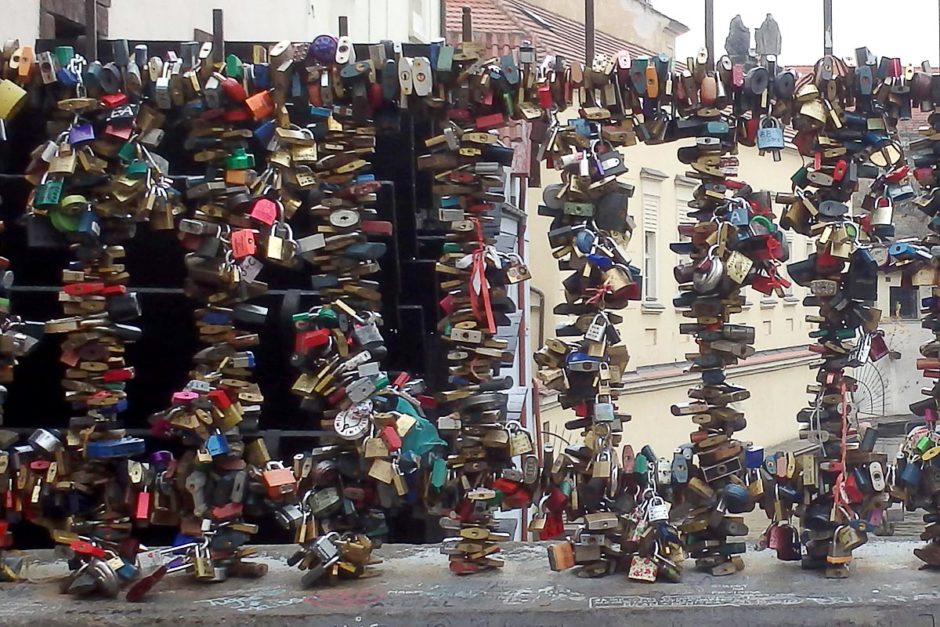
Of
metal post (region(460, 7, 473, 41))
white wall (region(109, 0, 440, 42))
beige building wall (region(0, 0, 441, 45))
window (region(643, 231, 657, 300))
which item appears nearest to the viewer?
metal post (region(460, 7, 473, 41))

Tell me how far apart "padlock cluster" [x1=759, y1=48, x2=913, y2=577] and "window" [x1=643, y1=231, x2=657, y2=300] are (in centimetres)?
1098

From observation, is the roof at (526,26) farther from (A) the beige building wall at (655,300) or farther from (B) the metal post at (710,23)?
(B) the metal post at (710,23)

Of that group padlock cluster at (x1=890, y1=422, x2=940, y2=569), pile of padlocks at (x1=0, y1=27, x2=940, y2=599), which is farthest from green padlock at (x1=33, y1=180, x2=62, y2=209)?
padlock cluster at (x1=890, y1=422, x2=940, y2=569)

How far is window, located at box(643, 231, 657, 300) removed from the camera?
14555mm

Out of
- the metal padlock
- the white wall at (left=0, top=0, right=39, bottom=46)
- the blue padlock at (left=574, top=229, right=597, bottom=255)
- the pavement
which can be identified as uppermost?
the white wall at (left=0, top=0, right=39, bottom=46)

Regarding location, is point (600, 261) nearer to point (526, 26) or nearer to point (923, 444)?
point (923, 444)

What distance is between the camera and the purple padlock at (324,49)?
3.44 meters

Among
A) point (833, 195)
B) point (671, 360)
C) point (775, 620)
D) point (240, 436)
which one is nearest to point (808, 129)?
point (833, 195)

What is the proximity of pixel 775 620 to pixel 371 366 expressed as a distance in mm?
1268

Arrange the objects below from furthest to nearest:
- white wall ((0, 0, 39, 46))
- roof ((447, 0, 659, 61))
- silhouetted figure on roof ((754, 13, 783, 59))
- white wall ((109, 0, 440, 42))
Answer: roof ((447, 0, 659, 61)), white wall ((109, 0, 440, 42)), white wall ((0, 0, 39, 46)), silhouetted figure on roof ((754, 13, 783, 59))

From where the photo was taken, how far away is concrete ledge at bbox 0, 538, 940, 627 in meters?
3.18

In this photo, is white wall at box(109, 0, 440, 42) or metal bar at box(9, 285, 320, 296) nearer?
metal bar at box(9, 285, 320, 296)

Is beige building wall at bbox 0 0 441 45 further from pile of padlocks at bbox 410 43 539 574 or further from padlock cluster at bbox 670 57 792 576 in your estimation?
padlock cluster at bbox 670 57 792 576

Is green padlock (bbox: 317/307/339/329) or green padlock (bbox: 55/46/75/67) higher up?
green padlock (bbox: 55/46/75/67)
